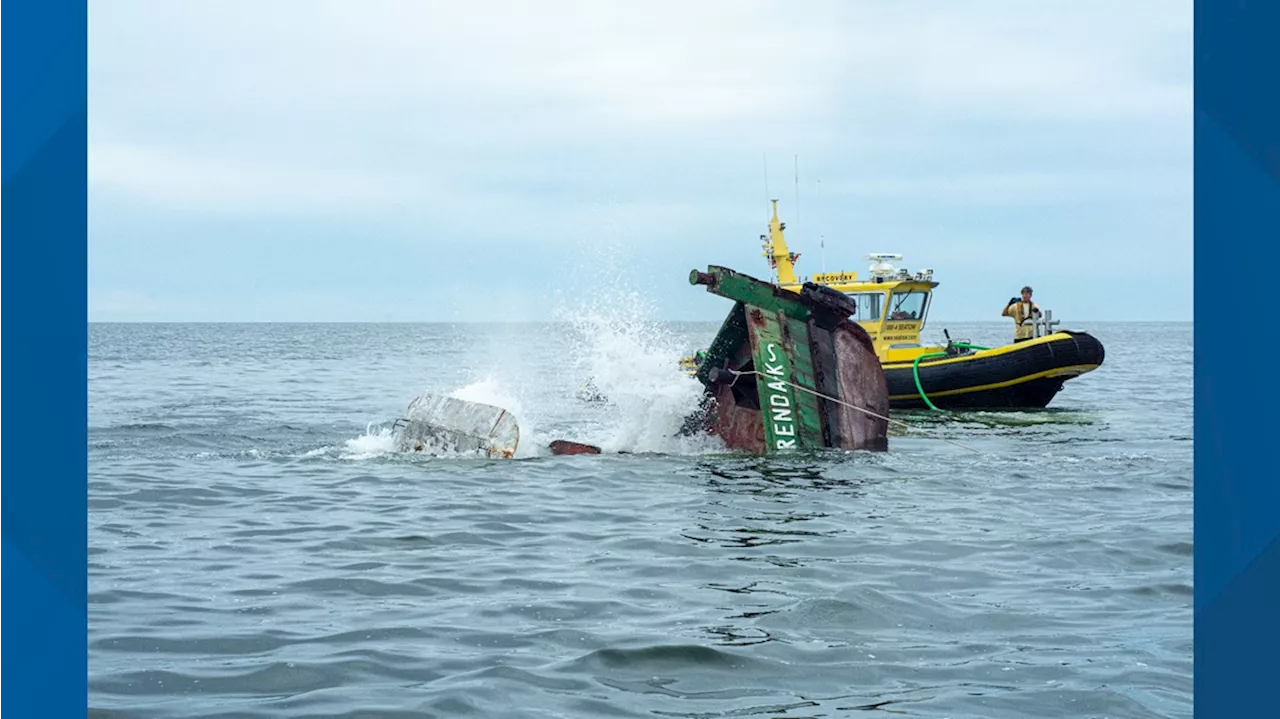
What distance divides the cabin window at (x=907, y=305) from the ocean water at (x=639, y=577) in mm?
6898

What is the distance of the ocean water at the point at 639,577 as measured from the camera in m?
5.27

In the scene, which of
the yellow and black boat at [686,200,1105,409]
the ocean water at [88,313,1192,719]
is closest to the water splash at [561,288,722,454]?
the ocean water at [88,313,1192,719]

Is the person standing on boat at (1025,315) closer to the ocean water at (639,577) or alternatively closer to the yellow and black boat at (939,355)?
the yellow and black boat at (939,355)

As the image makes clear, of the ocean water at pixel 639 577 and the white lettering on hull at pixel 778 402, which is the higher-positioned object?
the white lettering on hull at pixel 778 402

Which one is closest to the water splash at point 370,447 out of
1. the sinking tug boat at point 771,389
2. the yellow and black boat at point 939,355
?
the sinking tug boat at point 771,389

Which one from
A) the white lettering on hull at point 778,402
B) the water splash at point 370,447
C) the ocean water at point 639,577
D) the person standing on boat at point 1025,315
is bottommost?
the ocean water at point 639,577

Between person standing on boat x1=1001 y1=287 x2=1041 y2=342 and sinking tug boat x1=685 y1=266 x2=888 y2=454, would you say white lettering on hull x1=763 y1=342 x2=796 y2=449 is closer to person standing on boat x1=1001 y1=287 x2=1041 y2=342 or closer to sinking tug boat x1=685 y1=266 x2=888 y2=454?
sinking tug boat x1=685 y1=266 x2=888 y2=454

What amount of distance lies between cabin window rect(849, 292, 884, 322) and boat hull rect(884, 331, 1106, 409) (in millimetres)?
1333

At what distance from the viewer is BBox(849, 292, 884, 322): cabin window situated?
2194 cm

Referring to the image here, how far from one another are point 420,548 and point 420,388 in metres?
23.6

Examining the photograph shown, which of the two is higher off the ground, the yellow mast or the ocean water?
the yellow mast
